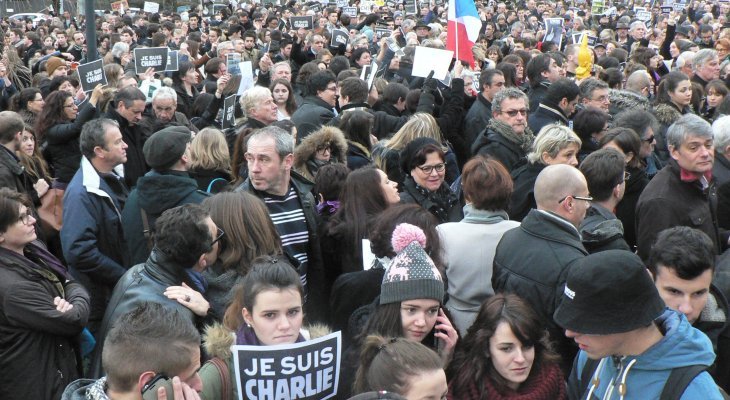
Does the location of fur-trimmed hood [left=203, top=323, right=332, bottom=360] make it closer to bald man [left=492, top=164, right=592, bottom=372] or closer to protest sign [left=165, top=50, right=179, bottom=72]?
bald man [left=492, top=164, right=592, bottom=372]

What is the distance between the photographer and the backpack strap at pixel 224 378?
126 inches

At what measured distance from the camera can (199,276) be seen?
4098 mm

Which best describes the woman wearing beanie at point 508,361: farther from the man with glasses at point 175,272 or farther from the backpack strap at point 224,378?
the man with glasses at point 175,272

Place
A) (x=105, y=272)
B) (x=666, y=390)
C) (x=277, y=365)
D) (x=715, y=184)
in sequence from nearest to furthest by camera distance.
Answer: (x=666, y=390) → (x=277, y=365) → (x=105, y=272) → (x=715, y=184)

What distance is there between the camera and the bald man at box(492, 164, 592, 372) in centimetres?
391

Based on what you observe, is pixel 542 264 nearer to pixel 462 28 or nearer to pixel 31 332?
pixel 31 332

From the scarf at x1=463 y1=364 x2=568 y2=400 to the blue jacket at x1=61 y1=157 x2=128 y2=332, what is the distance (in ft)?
8.84

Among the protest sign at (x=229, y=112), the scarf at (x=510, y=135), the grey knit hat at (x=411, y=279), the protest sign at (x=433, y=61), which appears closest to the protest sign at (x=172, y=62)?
the protest sign at (x=229, y=112)

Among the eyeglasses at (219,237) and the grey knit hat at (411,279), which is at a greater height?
the grey knit hat at (411,279)

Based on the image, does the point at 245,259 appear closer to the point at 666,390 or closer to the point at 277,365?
the point at 277,365

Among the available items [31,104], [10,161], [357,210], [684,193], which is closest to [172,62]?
[31,104]

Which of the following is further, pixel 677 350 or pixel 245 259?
pixel 245 259

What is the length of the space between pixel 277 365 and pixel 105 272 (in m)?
2.41

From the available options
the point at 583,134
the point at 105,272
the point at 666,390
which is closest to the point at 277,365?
the point at 666,390
